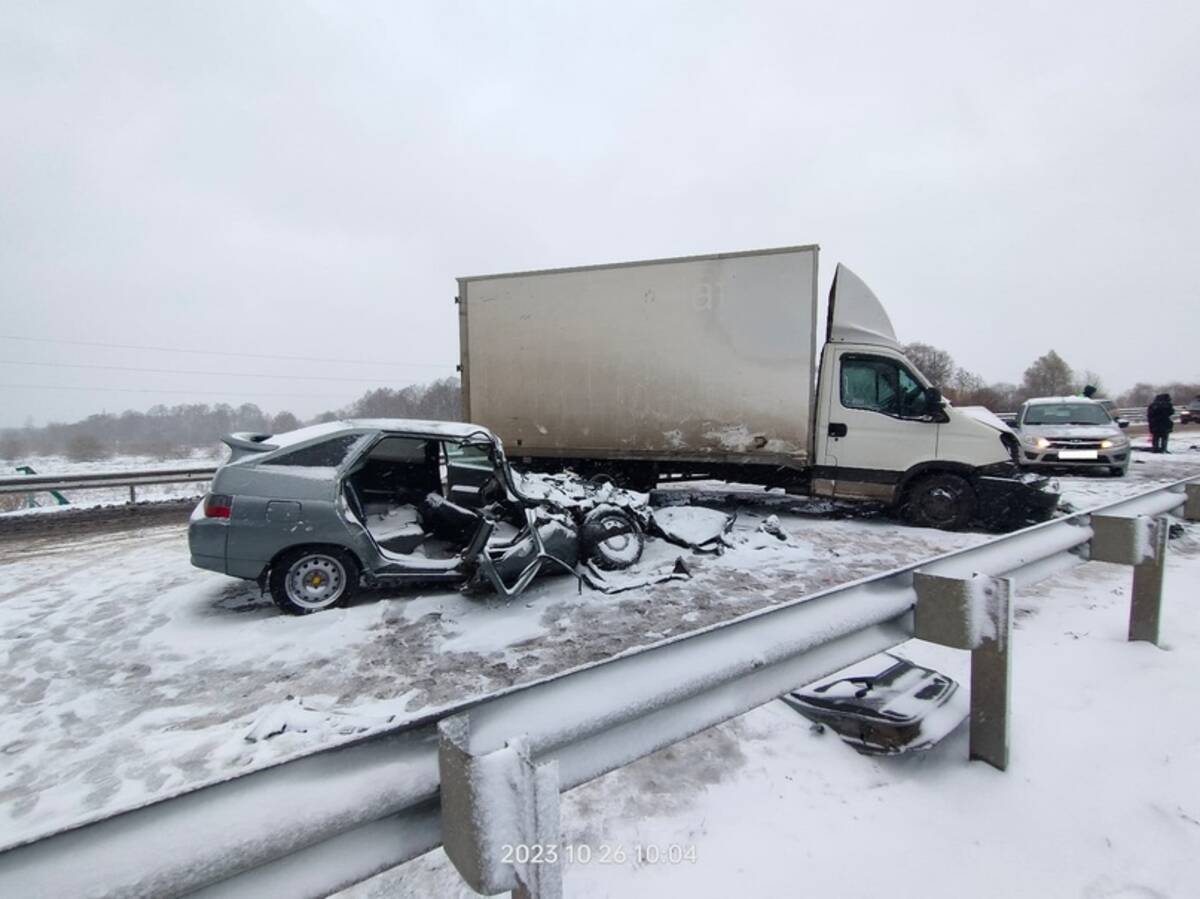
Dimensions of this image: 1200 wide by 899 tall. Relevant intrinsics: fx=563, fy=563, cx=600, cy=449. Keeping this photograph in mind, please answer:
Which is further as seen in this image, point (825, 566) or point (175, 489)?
point (175, 489)

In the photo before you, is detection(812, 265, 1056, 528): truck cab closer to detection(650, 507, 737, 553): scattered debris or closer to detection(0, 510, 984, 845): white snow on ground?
detection(0, 510, 984, 845): white snow on ground

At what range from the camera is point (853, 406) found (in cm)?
753

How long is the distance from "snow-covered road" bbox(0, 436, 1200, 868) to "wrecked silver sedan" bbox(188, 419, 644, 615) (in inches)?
11.2

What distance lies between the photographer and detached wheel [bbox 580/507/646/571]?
5305mm

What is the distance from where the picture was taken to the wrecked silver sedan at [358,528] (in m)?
4.28

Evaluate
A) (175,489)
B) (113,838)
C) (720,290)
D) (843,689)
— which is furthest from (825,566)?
(175,489)

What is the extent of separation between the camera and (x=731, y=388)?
779 cm

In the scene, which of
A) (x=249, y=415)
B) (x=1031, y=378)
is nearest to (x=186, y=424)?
(x=249, y=415)

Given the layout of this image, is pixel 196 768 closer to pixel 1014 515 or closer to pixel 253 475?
pixel 253 475

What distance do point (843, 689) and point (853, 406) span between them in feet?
18.7

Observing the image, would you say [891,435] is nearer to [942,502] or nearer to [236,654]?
[942,502]

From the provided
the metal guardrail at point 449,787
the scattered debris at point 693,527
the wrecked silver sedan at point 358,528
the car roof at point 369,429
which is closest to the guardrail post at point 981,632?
the metal guardrail at point 449,787

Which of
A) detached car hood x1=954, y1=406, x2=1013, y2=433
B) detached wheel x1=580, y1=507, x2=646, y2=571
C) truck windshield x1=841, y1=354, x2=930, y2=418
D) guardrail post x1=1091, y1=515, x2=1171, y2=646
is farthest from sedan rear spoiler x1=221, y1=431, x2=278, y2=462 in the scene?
detached car hood x1=954, y1=406, x2=1013, y2=433

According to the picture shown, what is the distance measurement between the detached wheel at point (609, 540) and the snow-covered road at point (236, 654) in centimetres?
41
